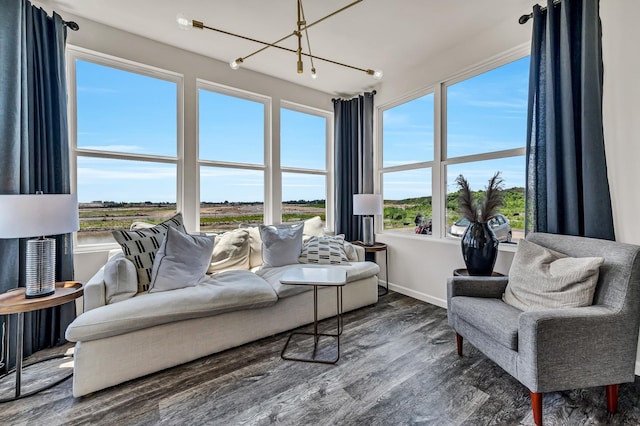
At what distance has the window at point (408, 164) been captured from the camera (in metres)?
3.37

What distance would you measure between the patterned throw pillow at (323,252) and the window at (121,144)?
5.07ft

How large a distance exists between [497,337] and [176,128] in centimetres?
344

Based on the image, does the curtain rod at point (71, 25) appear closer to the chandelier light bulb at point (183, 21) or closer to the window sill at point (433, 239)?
the chandelier light bulb at point (183, 21)

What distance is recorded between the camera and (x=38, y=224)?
1671mm

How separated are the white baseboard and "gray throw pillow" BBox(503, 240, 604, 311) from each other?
1188 mm

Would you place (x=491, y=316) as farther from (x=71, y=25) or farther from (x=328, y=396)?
(x=71, y=25)

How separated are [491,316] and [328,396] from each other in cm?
110

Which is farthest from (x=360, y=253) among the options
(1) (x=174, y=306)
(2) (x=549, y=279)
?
(1) (x=174, y=306)

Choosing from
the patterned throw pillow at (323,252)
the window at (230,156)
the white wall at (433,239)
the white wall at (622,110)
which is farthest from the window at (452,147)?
the window at (230,156)

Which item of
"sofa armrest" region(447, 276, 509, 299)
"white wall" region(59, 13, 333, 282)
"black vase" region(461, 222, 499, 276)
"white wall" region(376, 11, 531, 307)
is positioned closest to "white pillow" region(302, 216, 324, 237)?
"white wall" region(59, 13, 333, 282)

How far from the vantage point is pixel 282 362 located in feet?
6.70

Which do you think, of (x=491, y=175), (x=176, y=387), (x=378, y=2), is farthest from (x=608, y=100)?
(x=176, y=387)

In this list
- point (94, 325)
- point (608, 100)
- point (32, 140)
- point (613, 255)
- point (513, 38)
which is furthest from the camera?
point (513, 38)

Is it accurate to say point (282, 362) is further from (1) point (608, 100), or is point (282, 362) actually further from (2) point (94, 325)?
(1) point (608, 100)
